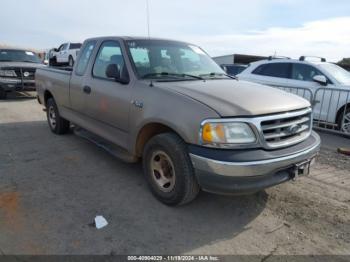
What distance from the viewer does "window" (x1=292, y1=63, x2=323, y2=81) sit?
7.95m

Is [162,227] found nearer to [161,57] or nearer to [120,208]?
[120,208]

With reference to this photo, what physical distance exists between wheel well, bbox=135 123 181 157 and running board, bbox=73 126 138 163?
0.16 meters

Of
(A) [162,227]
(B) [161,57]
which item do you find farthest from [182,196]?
(B) [161,57]

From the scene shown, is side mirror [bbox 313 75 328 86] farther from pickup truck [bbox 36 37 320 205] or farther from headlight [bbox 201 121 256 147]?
headlight [bbox 201 121 256 147]

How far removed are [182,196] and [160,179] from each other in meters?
0.45

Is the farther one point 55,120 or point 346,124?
point 346,124

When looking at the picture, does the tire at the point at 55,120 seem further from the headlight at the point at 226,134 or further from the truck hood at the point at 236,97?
the headlight at the point at 226,134

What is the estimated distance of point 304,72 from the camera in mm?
8172

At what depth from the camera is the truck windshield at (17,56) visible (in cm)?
1196

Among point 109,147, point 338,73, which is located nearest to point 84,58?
point 109,147

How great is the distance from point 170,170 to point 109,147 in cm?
133

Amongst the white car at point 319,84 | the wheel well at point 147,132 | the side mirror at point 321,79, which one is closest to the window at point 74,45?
the white car at point 319,84

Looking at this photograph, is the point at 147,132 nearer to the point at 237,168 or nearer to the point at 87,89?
the point at 237,168

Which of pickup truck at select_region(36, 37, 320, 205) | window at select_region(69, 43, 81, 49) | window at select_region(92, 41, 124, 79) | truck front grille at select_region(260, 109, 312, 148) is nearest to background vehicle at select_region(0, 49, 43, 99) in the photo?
pickup truck at select_region(36, 37, 320, 205)
